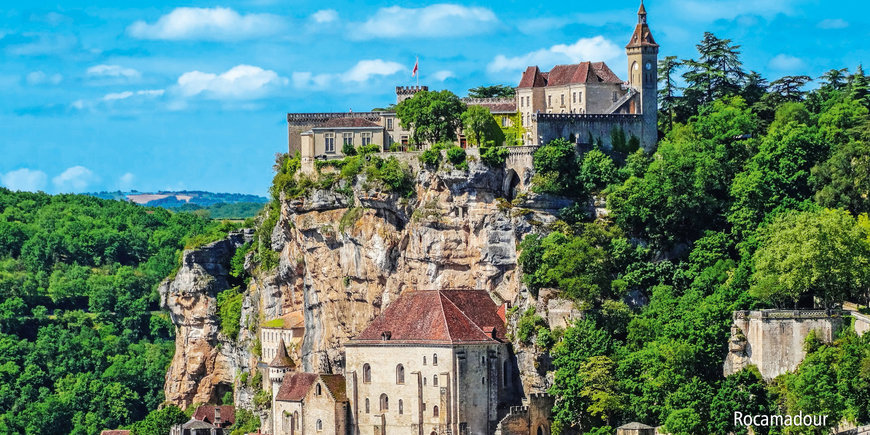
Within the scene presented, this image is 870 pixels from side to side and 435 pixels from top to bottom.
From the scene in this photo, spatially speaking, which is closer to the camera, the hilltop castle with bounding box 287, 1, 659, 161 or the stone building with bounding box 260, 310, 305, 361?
the hilltop castle with bounding box 287, 1, 659, 161

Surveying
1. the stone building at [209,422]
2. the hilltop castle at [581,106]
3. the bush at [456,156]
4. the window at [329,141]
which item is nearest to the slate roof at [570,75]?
the hilltop castle at [581,106]

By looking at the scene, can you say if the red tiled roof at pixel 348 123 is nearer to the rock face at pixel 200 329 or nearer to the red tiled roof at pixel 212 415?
the red tiled roof at pixel 212 415

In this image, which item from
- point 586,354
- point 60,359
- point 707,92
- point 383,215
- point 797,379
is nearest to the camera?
point 797,379

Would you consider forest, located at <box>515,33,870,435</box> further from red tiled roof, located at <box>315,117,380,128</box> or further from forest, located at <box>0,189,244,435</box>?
forest, located at <box>0,189,244,435</box>

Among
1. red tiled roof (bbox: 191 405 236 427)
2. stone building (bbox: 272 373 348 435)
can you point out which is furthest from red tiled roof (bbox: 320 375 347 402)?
red tiled roof (bbox: 191 405 236 427)

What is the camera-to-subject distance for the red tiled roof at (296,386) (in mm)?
103750

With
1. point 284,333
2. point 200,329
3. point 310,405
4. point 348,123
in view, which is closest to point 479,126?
point 348,123

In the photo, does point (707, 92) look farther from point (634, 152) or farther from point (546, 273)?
point (546, 273)

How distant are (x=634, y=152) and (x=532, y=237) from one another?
10.6 m

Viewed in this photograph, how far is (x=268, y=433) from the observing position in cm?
11181

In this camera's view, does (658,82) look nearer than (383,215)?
No

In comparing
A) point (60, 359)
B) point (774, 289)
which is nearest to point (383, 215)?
point (774, 289)

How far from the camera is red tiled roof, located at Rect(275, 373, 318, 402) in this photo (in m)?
104

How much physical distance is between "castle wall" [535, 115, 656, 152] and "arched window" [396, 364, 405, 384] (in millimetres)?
17194
